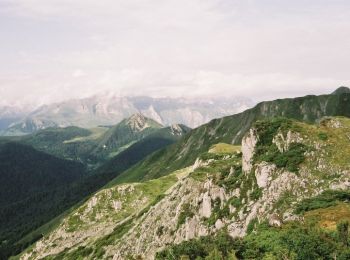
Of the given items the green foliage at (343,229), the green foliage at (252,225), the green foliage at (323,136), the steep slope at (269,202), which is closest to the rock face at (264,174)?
the steep slope at (269,202)

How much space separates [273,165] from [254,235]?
91.1 feet

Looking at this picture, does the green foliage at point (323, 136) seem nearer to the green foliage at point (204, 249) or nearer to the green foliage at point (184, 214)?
the green foliage at point (204, 249)

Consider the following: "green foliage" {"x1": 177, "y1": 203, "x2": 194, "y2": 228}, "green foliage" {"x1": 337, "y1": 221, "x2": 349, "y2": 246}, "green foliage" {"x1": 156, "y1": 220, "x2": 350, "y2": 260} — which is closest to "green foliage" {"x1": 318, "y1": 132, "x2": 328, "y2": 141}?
"green foliage" {"x1": 156, "y1": 220, "x2": 350, "y2": 260}

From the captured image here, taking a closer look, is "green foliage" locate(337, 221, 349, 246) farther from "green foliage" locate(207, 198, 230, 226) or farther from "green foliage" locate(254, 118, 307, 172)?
"green foliage" locate(207, 198, 230, 226)

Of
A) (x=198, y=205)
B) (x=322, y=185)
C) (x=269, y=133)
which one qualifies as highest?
(x=269, y=133)

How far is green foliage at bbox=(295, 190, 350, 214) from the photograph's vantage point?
11388 cm

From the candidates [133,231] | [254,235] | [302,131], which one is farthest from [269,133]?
[133,231]

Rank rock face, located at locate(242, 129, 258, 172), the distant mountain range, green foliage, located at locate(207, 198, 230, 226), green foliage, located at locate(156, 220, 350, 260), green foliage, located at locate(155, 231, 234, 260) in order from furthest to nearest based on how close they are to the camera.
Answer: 1. rock face, located at locate(242, 129, 258, 172)
2. green foliage, located at locate(207, 198, 230, 226)
3. green foliage, located at locate(155, 231, 234, 260)
4. the distant mountain range
5. green foliage, located at locate(156, 220, 350, 260)

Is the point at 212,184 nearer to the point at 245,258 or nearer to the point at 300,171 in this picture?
the point at 300,171

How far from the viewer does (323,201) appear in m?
115

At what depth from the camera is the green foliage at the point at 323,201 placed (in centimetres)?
11388

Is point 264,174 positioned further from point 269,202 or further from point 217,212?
point 217,212

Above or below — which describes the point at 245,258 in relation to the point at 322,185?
below

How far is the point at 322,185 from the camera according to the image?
406ft
